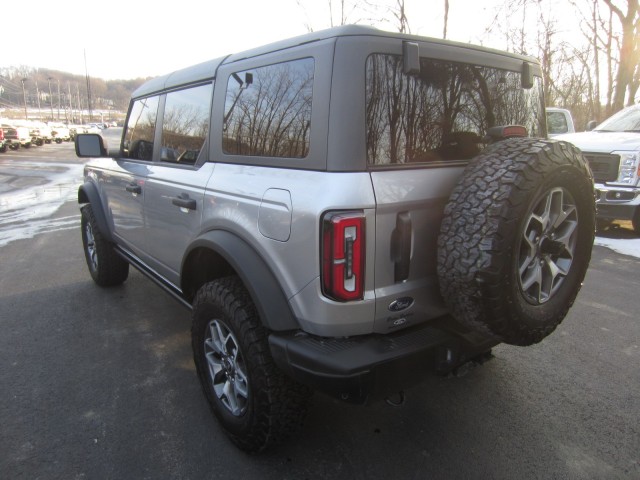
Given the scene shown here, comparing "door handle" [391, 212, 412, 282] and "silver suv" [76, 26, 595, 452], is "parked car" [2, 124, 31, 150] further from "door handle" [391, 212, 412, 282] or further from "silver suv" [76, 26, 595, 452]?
"door handle" [391, 212, 412, 282]

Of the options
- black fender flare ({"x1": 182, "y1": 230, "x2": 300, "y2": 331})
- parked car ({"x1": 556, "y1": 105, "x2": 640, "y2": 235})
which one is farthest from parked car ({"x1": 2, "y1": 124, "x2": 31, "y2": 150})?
black fender flare ({"x1": 182, "y1": 230, "x2": 300, "y2": 331})

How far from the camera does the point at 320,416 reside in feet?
8.94

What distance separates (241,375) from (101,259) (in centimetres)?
300

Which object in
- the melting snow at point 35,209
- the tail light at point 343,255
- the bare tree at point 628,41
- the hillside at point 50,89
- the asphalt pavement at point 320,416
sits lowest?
the asphalt pavement at point 320,416

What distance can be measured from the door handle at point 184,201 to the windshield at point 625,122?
834cm

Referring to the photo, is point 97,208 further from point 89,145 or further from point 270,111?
point 270,111

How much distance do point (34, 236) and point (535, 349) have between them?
23.8ft

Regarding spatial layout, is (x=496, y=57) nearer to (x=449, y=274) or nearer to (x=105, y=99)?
(x=449, y=274)

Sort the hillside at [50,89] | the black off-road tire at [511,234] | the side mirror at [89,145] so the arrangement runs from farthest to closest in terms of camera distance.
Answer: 1. the hillside at [50,89]
2. the side mirror at [89,145]
3. the black off-road tire at [511,234]

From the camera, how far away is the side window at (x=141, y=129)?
3559 millimetres

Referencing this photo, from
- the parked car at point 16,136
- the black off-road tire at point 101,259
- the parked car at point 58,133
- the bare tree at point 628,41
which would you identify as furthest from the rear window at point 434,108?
the parked car at point 58,133

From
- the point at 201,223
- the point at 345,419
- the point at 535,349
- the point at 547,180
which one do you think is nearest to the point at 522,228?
the point at 547,180

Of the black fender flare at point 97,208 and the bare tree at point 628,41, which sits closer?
the black fender flare at point 97,208

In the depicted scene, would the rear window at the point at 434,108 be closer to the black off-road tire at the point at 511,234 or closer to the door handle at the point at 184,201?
the black off-road tire at the point at 511,234
